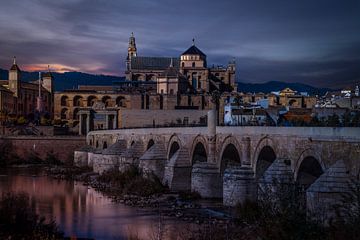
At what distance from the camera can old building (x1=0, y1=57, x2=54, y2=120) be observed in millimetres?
87250

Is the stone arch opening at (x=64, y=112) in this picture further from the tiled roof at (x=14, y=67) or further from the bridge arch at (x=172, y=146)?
the bridge arch at (x=172, y=146)

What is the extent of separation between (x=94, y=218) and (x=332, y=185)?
11.3 metres

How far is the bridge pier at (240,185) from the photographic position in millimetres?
24516

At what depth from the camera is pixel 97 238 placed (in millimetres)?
21203

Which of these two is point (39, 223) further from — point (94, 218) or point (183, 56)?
point (183, 56)

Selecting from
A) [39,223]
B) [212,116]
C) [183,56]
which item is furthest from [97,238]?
[183,56]

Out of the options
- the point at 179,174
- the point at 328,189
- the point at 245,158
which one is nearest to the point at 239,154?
the point at 245,158

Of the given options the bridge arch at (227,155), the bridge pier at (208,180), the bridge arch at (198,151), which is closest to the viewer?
the bridge arch at (227,155)

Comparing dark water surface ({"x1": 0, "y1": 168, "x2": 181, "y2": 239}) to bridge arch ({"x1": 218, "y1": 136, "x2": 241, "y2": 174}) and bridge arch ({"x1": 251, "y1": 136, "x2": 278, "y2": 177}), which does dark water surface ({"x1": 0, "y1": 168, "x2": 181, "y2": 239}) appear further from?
bridge arch ({"x1": 218, "y1": 136, "x2": 241, "y2": 174})

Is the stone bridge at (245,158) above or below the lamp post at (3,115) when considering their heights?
below

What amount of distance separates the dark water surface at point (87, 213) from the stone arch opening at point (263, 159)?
4.25 meters

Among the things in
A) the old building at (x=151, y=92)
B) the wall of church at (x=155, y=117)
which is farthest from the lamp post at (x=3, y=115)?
the wall of church at (x=155, y=117)

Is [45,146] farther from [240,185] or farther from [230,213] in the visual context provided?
[230,213]

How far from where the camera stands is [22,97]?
94.4m
